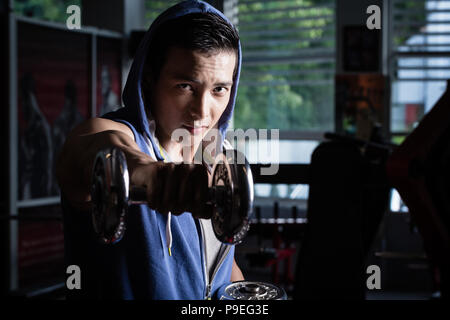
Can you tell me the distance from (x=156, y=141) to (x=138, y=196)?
33 cm

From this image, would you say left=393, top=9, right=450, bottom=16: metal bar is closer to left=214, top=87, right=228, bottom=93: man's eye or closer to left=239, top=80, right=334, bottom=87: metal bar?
left=239, top=80, right=334, bottom=87: metal bar

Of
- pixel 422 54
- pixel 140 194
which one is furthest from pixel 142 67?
pixel 422 54

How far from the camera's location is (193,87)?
2.15 ft

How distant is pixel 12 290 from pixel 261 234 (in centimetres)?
150

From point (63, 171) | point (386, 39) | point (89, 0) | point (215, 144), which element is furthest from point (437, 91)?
point (63, 171)

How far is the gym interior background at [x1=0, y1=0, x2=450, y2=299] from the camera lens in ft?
9.53

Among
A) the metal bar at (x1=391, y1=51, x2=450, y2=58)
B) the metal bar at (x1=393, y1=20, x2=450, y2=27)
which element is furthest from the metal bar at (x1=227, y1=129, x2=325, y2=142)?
the metal bar at (x1=393, y1=20, x2=450, y2=27)

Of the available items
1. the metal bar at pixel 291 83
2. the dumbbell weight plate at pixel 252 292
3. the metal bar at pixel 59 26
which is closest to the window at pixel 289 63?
the metal bar at pixel 291 83

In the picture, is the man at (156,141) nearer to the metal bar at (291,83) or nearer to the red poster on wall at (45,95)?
the red poster on wall at (45,95)

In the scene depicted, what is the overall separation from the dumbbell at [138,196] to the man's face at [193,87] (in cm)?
23

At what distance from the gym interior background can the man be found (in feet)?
3.95

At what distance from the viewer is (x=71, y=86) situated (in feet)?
10.8

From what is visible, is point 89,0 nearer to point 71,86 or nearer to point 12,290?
point 71,86

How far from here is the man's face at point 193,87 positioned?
65 centimetres
